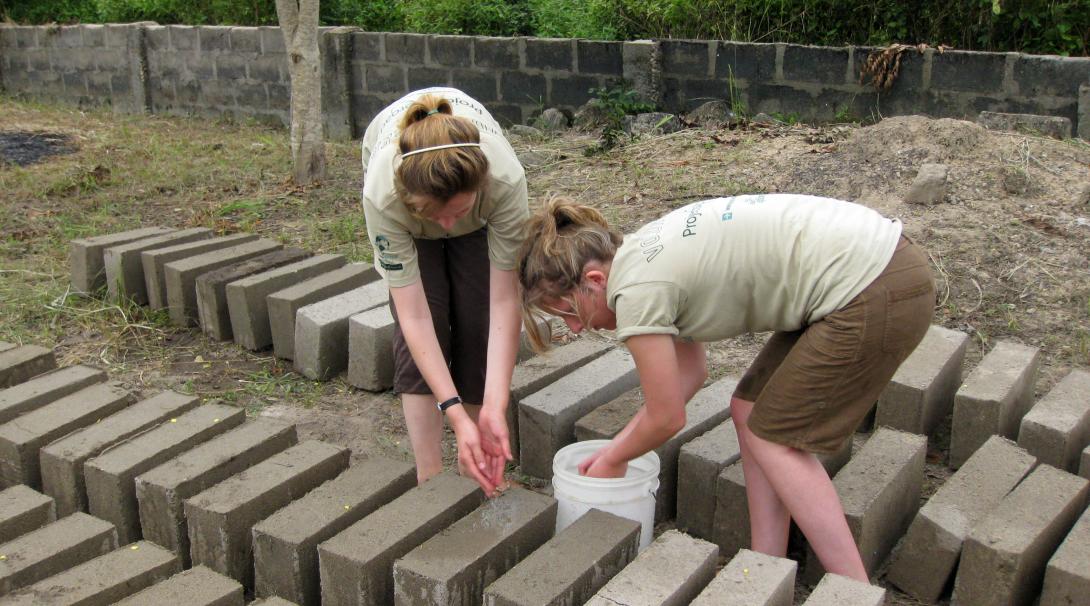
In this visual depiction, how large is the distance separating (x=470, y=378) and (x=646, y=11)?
573 centimetres

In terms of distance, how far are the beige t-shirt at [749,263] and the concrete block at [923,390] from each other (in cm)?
102

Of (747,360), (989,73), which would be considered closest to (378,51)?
(989,73)

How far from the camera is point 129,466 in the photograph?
3.08 m

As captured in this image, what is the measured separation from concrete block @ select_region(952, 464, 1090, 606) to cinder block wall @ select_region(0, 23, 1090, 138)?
175 inches

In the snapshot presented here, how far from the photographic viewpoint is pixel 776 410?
2611 millimetres

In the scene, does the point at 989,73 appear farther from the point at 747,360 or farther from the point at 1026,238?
the point at 747,360

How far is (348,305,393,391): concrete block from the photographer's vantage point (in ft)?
13.6

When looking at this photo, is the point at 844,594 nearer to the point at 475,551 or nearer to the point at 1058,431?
the point at 475,551

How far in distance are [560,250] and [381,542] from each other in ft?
2.86

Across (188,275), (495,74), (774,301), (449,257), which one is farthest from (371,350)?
(495,74)

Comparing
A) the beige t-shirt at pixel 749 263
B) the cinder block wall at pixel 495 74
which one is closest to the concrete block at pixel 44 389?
the beige t-shirt at pixel 749 263

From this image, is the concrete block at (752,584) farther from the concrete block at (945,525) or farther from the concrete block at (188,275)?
the concrete block at (188,275)

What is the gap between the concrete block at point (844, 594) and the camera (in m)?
2.27

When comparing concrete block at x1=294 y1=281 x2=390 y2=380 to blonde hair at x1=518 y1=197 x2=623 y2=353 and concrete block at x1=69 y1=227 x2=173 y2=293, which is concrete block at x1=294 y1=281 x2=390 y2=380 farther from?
blonde hair at x1=518 y1=197 x2=623 y2=353
